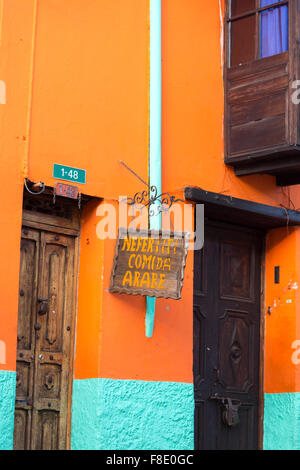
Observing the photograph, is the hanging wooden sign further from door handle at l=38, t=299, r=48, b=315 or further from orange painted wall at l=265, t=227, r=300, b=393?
orange painted wall at l=265, t=227, r=300, b=393

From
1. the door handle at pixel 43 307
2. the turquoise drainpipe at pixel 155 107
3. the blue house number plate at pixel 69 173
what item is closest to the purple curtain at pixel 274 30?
the turquoise drainpipe at pixel 155 107

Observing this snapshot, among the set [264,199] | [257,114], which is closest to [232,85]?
[257,114]

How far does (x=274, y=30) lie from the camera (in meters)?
8.52

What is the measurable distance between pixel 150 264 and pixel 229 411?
92.2 inches

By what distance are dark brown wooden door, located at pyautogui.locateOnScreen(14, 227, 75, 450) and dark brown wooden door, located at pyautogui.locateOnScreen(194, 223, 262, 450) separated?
5.22ft

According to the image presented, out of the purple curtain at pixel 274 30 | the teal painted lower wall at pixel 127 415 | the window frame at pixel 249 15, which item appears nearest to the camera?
the teal painted lower wall at pixel 127 415

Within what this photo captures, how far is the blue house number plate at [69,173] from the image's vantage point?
735 cm

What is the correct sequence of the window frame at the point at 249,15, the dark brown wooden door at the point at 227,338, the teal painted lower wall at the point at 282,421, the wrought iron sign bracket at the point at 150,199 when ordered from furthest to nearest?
1. the teal painted lower wall at the point at 282,421
2. the dark brown wooden door at the point at 227,338
3. the window frame at the point at 249,15
4. the wrought iron sign bracket at the point at 150,199

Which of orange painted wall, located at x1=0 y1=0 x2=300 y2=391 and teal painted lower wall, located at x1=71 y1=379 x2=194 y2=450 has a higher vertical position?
orange painted wall, located at x1=0 y1=0 x2=300 y2=391

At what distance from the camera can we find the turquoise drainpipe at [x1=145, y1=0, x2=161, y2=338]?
26.2ft

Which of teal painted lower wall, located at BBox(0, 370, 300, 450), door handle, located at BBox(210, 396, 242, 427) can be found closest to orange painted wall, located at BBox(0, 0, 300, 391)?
teal painted lower wall, located at BBox(0, 370, 300, 450)

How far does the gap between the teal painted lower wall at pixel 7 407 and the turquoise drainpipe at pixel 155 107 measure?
153 centimetres

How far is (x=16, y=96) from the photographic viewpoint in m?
7.18

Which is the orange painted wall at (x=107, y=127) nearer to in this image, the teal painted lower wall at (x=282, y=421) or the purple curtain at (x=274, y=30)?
the teal painted lower wall at (x=282, y=421)
